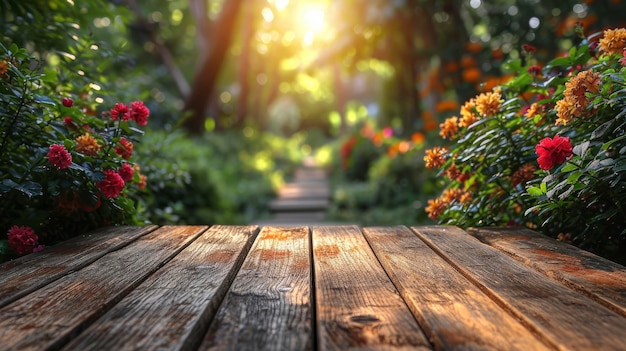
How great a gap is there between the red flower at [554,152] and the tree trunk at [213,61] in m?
7.48

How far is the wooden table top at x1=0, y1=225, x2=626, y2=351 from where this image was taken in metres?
1.08

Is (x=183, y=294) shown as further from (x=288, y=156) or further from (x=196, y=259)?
(x=288, y=156)

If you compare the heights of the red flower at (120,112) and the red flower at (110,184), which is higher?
the red flower at (120,112)

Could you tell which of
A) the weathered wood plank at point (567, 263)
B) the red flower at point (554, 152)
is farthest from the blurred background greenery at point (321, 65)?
the weathered wood plank at point (567, 263)

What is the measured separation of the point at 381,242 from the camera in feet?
6.88

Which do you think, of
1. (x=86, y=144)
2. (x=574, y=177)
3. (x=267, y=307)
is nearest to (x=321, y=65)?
(x=86, y=144)

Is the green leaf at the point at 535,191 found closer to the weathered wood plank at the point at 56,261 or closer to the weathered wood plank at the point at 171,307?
the weathered wood plank at the point at 171,307

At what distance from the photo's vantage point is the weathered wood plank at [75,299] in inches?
43.5

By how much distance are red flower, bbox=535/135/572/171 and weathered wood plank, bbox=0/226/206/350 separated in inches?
57.2

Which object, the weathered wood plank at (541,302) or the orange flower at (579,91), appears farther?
the orange flower at (579,91)

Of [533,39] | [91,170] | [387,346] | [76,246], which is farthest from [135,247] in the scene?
[533,39]

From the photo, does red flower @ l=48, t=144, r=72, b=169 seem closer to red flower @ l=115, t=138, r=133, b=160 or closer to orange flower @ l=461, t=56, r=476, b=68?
red flower @ l=115, t=138, r=133, b=160

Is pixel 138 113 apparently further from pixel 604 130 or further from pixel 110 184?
pixel 604 130

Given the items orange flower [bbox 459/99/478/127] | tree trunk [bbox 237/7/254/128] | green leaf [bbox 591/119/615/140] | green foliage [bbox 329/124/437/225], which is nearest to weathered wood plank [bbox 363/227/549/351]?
green leaf [bbox 591/119/615/140]
